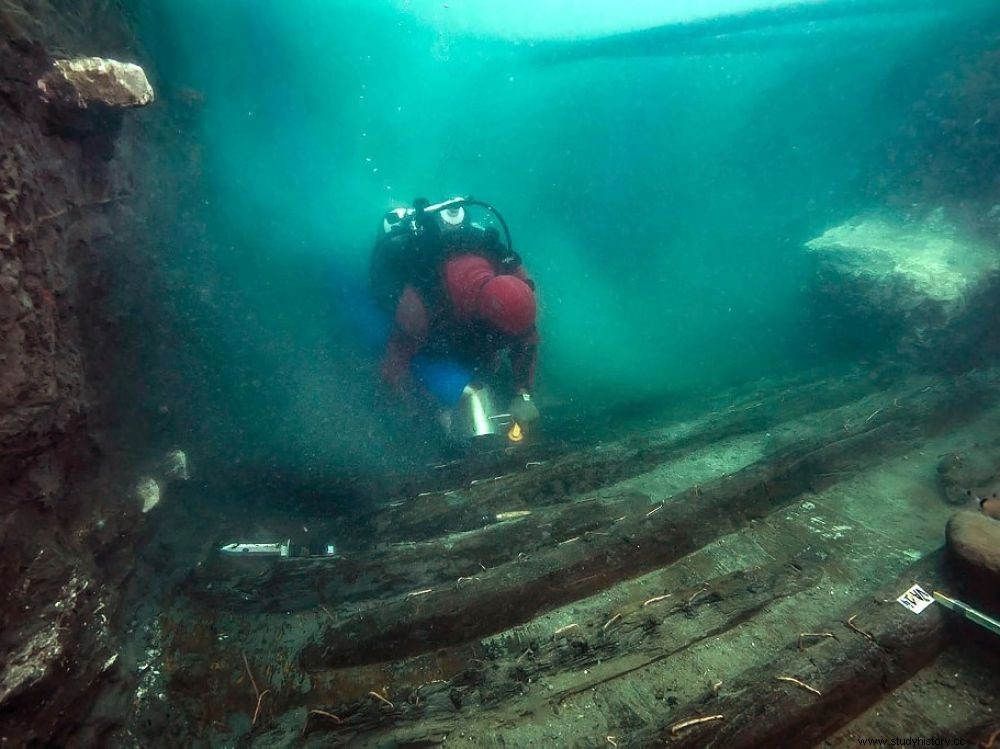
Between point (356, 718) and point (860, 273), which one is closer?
point (356, 718)

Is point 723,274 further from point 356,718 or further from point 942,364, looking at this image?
point 356,718

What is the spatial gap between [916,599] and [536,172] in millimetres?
22887

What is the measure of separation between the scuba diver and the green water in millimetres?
1454

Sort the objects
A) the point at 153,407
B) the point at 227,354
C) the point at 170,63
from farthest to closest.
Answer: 1. the point at 227,354
2. the point at 170,63
3. the point at 153,407

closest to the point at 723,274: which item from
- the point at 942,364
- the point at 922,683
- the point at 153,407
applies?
the point at 942,364

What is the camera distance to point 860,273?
8.11m

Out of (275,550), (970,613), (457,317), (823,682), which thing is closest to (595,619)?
(823,682)

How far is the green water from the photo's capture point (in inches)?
284

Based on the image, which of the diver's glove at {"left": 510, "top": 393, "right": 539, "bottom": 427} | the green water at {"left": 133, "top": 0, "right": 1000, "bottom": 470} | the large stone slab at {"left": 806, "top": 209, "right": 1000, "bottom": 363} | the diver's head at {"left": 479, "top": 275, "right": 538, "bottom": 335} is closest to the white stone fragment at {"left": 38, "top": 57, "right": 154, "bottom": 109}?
the diver's head at {"left": 479, "top": 275, "right": 538, "bottom": 335}

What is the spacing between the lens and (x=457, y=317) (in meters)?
4.95

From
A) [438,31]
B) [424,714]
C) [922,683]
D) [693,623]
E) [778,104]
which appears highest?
[438,31]

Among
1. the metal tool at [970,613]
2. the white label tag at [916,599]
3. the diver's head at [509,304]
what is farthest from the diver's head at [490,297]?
the metal tool at [970,613]

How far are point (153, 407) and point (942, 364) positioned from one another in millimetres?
11098

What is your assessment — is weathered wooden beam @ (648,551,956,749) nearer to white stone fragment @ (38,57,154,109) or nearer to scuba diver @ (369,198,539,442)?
scuba diver @ (369,198,539,442)
